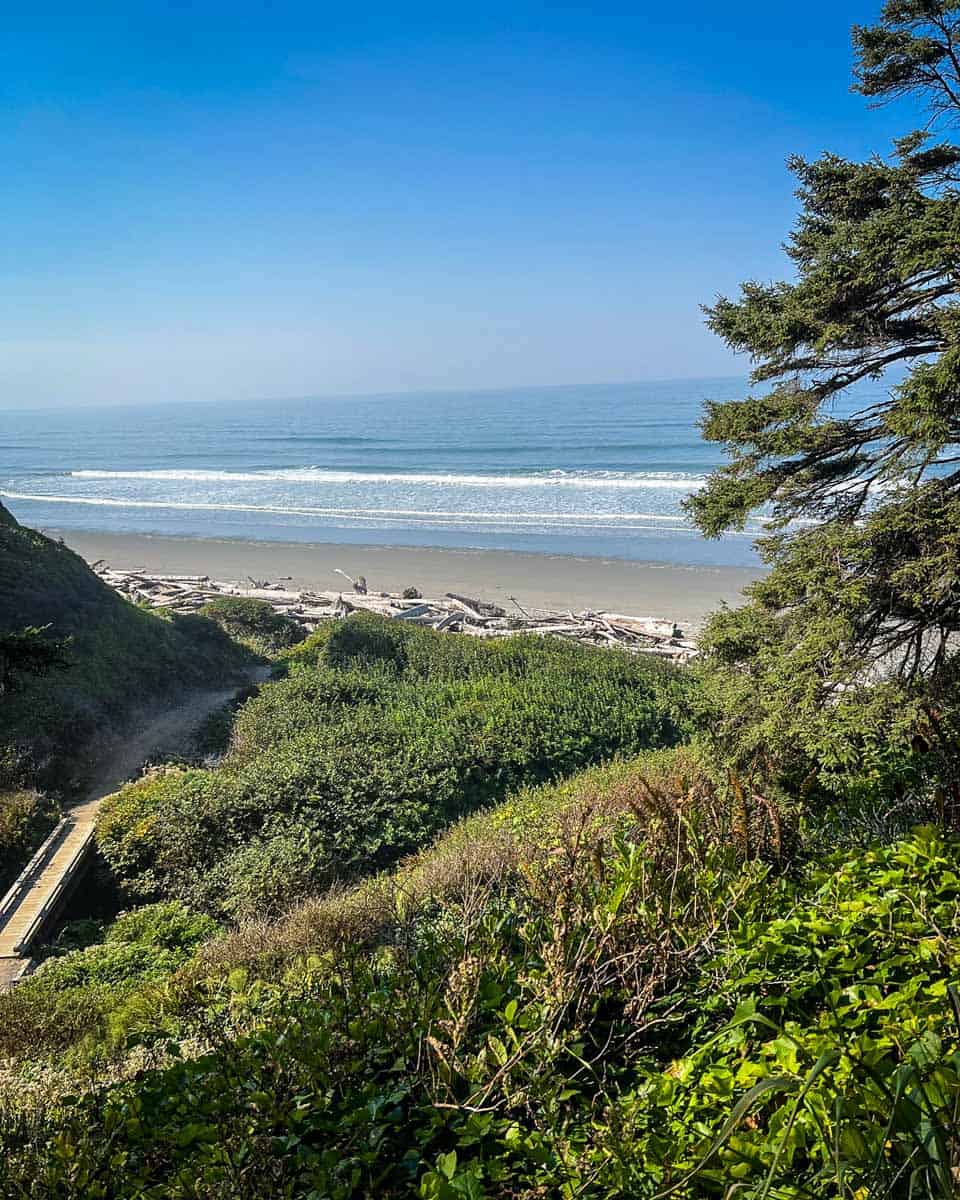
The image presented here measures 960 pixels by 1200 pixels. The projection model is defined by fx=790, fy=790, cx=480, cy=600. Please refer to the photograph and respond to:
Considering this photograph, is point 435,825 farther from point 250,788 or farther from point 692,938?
point 692,938

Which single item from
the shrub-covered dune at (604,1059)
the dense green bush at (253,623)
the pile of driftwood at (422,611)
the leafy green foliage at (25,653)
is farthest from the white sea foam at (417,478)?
the shrub-covered dune at (604,1059)

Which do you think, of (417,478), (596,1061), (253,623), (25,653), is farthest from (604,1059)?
(417,478)

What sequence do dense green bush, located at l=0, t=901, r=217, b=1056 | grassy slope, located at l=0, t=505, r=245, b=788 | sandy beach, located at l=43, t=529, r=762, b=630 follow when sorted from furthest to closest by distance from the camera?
sandy beach, located at l=43, t=529, r=762, b=630 < grassy slope, located at l=0, t=505, r=245, b=788 < dense green bush, located at l=0, t=901, r=217, b=1056

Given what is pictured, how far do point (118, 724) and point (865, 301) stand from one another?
582 inches

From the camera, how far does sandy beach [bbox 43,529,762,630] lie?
25.5 m

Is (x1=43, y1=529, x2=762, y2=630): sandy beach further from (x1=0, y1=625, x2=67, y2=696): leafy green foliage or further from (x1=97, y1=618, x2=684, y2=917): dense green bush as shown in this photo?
(x1=0, y1=625, x2=67, y2=696): leafy green foliage

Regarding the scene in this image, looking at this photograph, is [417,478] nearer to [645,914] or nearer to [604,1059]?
[645,914]

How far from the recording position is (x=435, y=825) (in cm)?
1155

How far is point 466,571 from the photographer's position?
1180 inches

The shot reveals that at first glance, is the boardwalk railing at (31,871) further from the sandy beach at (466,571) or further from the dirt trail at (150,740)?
the sandy beach at (466,571)

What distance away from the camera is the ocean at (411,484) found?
36.3 meters

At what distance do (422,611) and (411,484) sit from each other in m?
29.3

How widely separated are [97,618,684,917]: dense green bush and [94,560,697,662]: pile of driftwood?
108 inches

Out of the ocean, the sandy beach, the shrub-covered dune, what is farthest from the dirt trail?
the ocean
